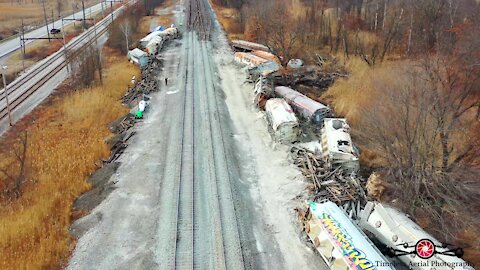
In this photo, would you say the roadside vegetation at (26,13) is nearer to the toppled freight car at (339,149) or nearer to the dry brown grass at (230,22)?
the dry brown grass at (230,22)

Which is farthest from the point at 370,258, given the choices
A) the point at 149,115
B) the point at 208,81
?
the point at 208,81

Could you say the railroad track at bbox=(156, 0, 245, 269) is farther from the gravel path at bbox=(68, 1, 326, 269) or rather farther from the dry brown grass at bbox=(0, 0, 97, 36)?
the dry brown grass at bbox=(0, 0, 97, 36)

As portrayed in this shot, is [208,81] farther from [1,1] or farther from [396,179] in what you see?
[1,1]

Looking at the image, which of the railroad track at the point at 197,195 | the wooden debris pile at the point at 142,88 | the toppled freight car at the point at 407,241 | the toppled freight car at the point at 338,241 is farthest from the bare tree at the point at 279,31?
the toppled freight car at the point at 407,241

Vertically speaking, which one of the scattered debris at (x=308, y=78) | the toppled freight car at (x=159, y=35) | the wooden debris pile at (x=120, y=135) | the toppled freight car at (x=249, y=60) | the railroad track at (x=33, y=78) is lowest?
the wooden debris pile at (x=120, y=135)

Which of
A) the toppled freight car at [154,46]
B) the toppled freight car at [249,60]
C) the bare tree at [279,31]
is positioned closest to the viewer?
the toppled freight car at [249,60]

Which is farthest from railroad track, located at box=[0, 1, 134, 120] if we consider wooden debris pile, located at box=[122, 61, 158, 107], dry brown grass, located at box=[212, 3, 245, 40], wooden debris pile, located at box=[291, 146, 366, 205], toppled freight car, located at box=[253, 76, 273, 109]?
wooden debris pile, located at box=[291, 146, 366, 205]
